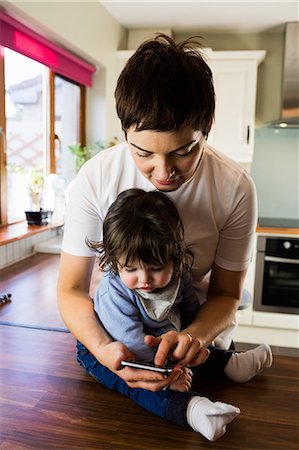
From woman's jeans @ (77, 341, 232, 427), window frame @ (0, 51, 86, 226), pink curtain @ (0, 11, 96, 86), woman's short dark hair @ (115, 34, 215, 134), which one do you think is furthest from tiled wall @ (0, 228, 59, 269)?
woman's short dark hair @ (115, 34, 215, 134)

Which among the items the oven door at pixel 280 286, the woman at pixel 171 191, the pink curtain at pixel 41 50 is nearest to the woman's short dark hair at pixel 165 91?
the woman at pixel 171 191

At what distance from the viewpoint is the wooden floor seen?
26.9 inches

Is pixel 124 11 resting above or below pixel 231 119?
above

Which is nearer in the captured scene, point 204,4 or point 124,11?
point 204,4

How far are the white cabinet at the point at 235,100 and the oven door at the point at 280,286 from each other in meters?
0.86

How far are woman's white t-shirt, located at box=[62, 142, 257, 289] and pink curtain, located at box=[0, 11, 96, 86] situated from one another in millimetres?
1443

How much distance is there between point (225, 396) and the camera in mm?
816

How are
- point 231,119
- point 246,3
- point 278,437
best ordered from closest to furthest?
point 278,437
point 246,3
point 231,119

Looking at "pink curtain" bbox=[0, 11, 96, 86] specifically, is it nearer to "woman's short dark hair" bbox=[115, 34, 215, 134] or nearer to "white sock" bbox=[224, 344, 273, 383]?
"woman's short dark hair" bbox=[115, 34, 215, 134]

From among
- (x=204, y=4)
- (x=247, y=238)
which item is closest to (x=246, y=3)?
(x=204, y=4)

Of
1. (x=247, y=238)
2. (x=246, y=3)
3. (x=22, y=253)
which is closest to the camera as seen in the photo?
(x=247, y=238)

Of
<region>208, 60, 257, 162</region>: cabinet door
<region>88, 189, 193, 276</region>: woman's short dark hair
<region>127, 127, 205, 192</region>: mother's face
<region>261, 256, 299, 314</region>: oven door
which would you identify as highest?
<region>208, 60, 257, 162</region>: cabinet door

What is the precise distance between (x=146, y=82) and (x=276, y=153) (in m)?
3.09

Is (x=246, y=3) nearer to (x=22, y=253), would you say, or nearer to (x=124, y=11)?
(x=124, y=11)
